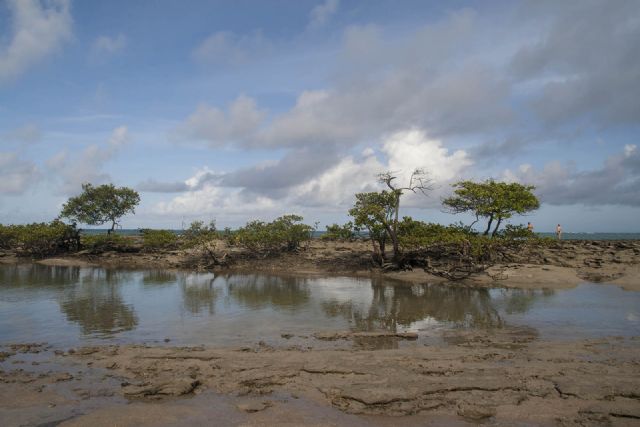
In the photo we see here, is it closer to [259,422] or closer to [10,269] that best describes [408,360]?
[259,422]

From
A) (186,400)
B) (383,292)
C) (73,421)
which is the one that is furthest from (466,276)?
(73,421)

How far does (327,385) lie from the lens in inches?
324

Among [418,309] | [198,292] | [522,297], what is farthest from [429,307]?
[198,292]

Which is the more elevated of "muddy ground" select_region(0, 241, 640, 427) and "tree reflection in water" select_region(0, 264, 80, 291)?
"tree reflection in water" select_region(0, 264, 80, 291)

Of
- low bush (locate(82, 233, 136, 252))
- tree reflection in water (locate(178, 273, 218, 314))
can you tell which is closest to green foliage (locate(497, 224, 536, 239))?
tree reflection in water (locate(178, 273, 218, 314))

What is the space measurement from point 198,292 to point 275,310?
6.52 m

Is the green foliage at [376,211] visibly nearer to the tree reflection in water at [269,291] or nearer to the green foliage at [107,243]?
the tree reflection in water at [269,291]

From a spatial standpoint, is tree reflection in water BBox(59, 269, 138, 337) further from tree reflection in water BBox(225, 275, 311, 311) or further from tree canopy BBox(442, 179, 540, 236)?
tree canopy BBox(442, 179, 540, 236)

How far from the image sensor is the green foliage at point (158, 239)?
118 feet

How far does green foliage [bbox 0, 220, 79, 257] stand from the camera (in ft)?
119

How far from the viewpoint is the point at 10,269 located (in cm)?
3102

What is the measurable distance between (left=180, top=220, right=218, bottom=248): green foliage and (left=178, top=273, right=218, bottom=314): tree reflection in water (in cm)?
270

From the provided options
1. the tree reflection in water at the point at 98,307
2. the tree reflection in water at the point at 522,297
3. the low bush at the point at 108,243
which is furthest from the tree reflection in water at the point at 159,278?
the tree reflection in water at the point at 522,297

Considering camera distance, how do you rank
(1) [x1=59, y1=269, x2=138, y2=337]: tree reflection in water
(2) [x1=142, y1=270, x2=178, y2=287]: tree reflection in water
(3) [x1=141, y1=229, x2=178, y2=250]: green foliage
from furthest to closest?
(3) [x1=141, y1=229, x2=178, y2=250]: green foliage
(2) [x1=142, y1=270, x2=178, y2=287]: tree reflection in water
(1) [x1=59, y1=269, x2=138, y2=337]: tree reflection in water
